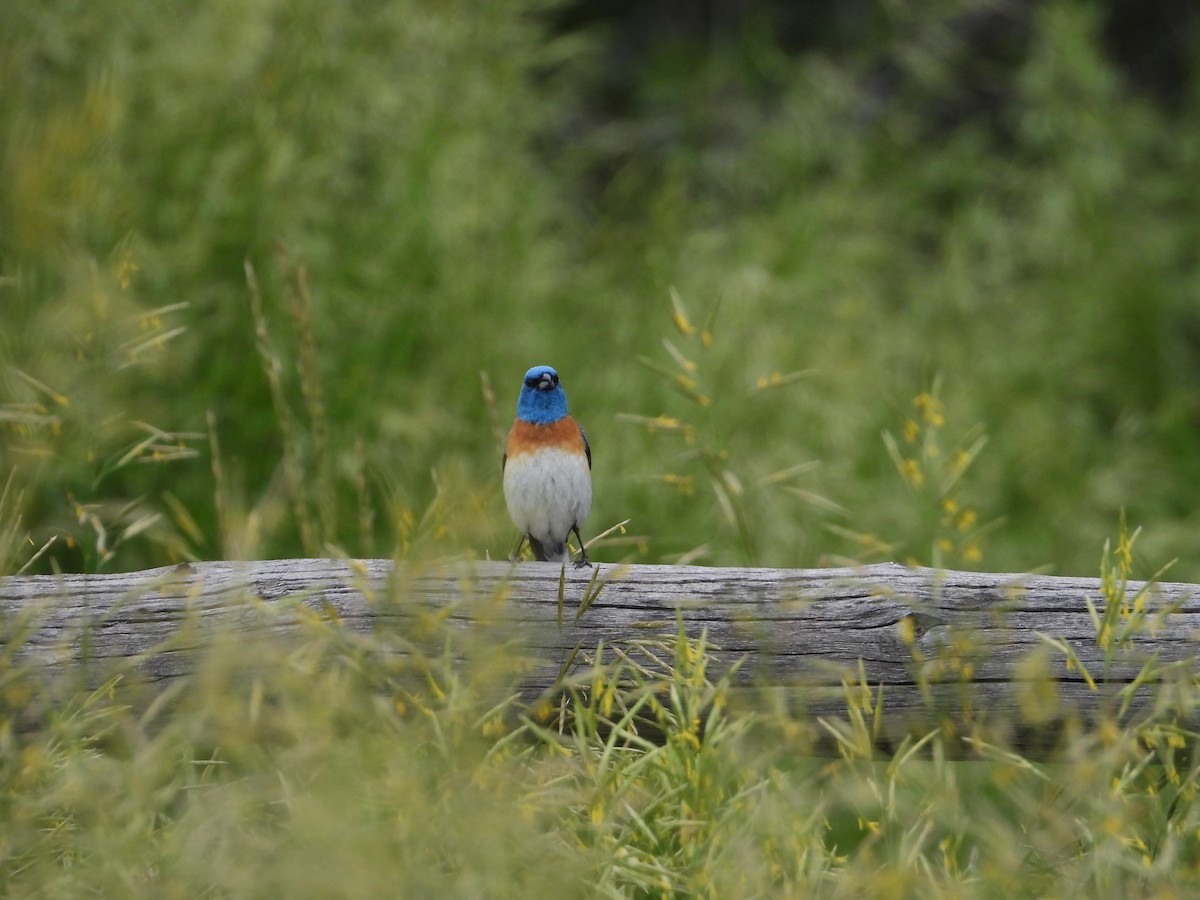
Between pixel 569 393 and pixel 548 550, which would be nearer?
pixel 548 550

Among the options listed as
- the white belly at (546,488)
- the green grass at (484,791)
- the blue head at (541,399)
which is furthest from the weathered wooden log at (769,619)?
the blue head at (541,399)

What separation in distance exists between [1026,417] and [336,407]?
3233 millimetres

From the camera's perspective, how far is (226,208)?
3750mm

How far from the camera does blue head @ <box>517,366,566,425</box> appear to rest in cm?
281

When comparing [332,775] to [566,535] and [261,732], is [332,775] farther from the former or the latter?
[566,535]

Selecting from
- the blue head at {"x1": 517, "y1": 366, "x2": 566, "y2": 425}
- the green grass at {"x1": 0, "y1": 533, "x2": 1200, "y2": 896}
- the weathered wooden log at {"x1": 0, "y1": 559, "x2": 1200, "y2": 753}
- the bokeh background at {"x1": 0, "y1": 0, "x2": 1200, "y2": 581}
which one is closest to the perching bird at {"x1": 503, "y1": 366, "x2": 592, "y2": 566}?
the blue head at {"x1": 517, "y1": 366, "x2": 566, "y2": 425}

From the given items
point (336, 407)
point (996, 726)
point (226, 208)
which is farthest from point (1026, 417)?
point (996, 726)

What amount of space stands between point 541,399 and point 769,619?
962 millimetres

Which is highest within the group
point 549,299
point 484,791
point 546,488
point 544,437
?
point 549,299

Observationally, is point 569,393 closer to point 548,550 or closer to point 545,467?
point 548,550

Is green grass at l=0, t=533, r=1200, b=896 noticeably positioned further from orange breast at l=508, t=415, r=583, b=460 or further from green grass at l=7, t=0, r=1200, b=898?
orange breast at l=508, t=415, r=583, b=460

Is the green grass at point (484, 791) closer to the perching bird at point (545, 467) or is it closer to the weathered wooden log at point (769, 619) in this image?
the weathered wooden log at point (769, 619)

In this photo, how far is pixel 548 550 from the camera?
2.98 metres

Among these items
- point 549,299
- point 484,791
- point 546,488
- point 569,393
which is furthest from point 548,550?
point 549,299
